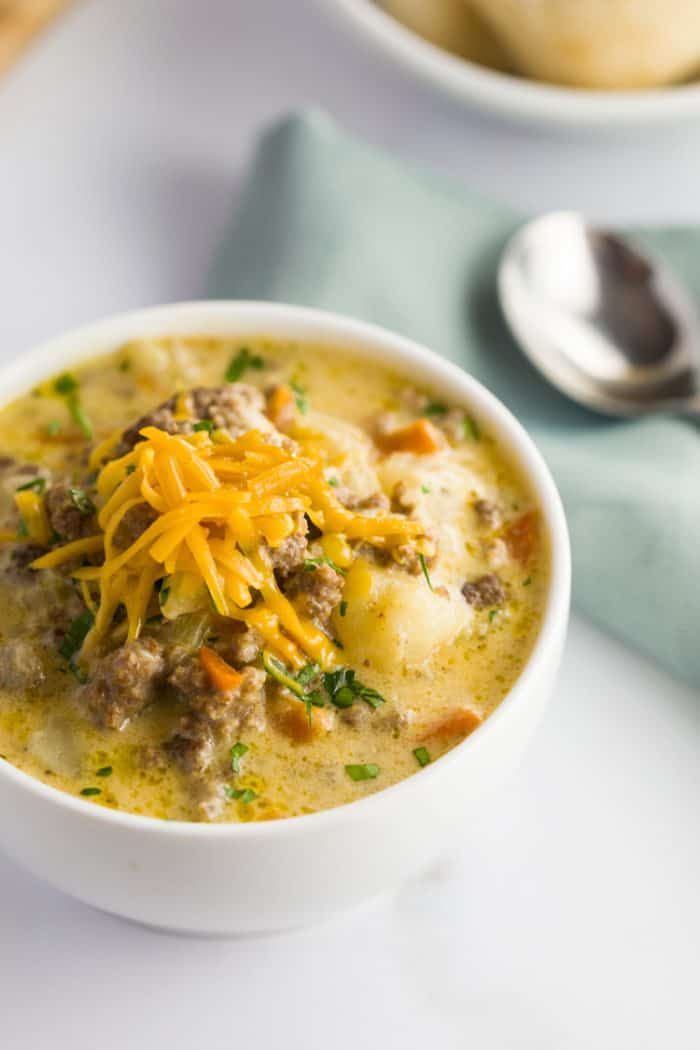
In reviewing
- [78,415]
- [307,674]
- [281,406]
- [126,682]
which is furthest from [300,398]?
[126,682]

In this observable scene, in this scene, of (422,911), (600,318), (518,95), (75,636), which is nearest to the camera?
(75,636)

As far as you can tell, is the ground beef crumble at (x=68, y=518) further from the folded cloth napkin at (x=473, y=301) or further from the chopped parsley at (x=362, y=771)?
the folded cloth napkin at (x=473, y=301)

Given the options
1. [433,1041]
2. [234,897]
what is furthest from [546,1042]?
[234,897]

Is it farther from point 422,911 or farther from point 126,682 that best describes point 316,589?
point 422,911

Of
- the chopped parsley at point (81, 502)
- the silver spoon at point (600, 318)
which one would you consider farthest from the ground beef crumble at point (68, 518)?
the silver spoon at point (600, 318)

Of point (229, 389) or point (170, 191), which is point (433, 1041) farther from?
point (170, 191)

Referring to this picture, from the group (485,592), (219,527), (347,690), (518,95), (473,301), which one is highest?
(219,527)

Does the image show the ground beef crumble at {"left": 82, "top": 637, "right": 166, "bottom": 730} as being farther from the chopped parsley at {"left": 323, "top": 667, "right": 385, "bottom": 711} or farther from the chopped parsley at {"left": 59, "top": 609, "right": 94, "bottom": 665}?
the chopped parsley at {"left": 323, "top": 667, "right": 385, "bottom": 711}
